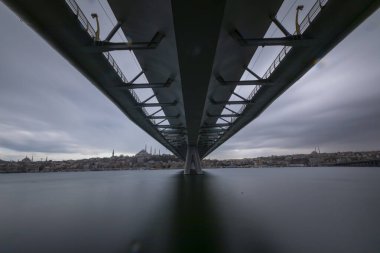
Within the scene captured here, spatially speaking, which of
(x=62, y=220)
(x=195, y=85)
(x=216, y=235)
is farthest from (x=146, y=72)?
(x=62, y=220)

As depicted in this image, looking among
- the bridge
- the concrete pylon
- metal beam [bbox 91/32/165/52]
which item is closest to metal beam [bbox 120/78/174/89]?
the bridge

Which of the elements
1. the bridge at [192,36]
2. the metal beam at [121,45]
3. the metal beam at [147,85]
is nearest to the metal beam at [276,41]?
the bridge at [192,36]

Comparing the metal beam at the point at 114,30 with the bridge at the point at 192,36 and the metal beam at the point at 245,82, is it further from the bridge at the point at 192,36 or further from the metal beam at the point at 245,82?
the metal beam at the point at 245,82

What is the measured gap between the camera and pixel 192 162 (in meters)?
51.7

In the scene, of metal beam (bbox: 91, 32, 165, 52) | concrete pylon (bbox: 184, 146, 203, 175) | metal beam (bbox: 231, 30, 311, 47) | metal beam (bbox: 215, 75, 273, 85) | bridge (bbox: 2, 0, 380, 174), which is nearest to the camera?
bridge (bbox: 2, 0, 380, 174)

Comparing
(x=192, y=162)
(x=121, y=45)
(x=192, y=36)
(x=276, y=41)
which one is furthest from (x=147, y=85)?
(x=192, y=162)

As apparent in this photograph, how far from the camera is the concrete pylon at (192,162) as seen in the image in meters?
48.5

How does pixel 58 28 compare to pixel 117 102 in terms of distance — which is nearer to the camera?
pixel 58 28

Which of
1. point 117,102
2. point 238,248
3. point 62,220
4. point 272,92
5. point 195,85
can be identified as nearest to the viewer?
point 238,248

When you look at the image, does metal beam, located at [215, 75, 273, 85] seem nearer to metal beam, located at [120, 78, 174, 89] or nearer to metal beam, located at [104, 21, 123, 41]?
metal beam, located at [120, 78, 174, 89]

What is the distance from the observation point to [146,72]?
12.3m

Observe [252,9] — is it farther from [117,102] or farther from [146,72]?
[117,102]

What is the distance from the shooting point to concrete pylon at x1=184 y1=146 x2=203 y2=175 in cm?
4853

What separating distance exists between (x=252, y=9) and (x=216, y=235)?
9303 mm
